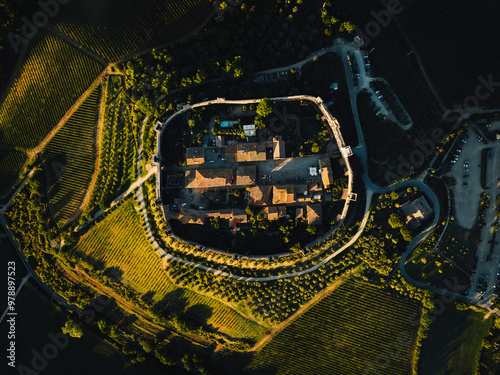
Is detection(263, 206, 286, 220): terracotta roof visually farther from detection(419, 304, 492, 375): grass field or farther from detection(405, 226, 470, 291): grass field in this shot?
detection(419, 304, 492, 375): grass field

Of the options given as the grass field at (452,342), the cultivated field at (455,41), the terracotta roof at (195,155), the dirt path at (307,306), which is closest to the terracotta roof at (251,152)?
the terracotta roof at (195,155)

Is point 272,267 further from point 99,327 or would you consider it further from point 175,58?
point 175,58

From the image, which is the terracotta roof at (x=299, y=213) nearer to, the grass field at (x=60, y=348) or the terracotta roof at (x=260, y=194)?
the terracotta roof at (x=260, y=194)

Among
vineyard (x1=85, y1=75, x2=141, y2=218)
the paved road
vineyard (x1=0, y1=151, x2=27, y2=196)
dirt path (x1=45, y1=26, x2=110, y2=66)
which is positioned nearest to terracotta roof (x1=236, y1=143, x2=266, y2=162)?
vineyard (x1=85, y1=75, x2=141, y2=218)

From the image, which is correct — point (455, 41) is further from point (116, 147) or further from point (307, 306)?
point (116, 147)

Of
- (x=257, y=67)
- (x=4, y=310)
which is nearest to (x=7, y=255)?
(x=4, y=310)

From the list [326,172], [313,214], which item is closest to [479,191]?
[326,172]
